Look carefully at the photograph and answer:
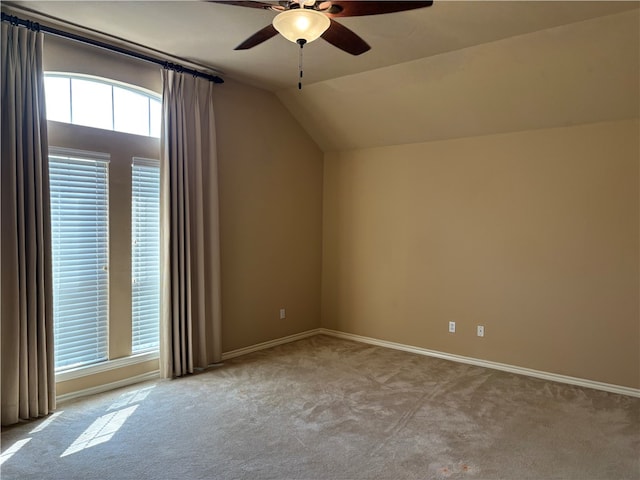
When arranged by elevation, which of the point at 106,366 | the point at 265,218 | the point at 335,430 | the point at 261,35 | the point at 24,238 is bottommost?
the point at 335,430

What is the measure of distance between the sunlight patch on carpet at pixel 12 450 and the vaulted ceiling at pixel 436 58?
289cm

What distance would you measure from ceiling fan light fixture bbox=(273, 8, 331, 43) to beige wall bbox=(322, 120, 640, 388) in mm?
2718

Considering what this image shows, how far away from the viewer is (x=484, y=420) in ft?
10.6

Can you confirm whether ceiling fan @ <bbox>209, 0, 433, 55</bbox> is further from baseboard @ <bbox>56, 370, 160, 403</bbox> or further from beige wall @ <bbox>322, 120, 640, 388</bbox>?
baseboard @ <bbox>56, 370, 160, 403</bbox>

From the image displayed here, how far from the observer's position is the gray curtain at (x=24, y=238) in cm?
302

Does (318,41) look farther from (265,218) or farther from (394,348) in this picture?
(394,348)

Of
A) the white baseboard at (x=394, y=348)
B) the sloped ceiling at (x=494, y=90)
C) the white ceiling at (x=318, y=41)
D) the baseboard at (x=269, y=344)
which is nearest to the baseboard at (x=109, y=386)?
the white baseboard at (x=394, y=348)

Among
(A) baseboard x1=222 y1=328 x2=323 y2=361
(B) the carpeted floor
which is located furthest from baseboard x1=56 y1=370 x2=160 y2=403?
(A) baseboard x1=222 y1=328 x2=323 y2=361

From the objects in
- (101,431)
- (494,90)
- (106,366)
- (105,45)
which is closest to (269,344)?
(106,366)

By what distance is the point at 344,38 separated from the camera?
2.62 m

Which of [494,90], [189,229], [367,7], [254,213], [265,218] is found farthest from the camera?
[265,218]

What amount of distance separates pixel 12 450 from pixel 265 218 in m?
3.04

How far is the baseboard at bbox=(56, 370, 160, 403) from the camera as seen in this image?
136 inches

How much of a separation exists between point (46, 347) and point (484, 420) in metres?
3.21
